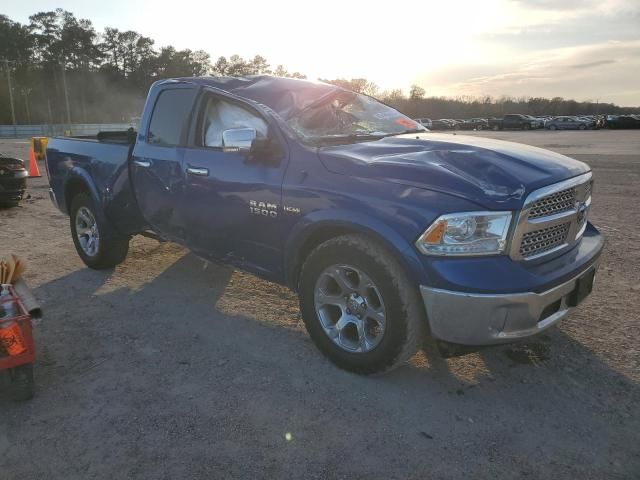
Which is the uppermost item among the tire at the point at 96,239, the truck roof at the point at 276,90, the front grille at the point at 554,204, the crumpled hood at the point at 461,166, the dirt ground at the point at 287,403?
the truck roof at the point at 276,90

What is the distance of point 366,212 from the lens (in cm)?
283

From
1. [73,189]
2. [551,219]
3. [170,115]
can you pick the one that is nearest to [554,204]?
[551,219]

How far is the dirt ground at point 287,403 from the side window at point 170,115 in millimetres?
1479

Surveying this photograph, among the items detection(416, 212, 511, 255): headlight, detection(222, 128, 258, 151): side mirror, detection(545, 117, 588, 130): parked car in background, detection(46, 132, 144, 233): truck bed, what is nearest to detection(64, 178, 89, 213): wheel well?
detection(46, 132, 144, 233): truck bed

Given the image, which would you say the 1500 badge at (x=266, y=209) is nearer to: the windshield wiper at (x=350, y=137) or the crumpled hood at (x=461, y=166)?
the crumpled hood at (x=461, y=166)

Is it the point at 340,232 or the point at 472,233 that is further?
the point at 340,232

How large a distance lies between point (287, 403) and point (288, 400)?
0.03 metres

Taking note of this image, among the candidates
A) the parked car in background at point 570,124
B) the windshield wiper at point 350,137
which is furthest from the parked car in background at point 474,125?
the windshield wiper at point 350,137

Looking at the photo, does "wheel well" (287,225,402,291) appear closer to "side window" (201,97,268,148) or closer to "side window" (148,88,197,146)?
"side window" (201,97,268,148)

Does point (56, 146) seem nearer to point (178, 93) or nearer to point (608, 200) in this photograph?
point (178, 93)

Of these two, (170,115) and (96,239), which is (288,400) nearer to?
(170,115)

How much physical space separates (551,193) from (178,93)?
320 cm

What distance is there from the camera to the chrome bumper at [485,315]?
252cm

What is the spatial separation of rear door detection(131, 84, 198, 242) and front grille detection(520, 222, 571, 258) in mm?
2672
